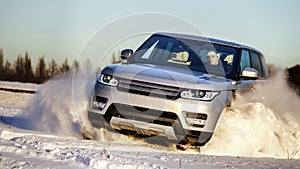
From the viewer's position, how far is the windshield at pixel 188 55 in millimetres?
7445

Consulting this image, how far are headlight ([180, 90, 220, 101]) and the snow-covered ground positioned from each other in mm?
431

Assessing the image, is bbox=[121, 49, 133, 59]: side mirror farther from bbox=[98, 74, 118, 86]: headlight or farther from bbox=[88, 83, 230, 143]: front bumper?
bbox=[88, 83, 230, 143]: front bumper

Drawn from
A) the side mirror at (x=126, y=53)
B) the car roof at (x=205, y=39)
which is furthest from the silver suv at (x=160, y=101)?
the car roof at (x=205, y=39)

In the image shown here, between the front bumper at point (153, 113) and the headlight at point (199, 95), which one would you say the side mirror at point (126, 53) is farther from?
the headlight at point (199, 95)

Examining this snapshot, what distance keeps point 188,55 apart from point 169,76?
1.39 metres

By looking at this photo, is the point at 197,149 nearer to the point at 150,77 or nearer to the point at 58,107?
the point at 150,77

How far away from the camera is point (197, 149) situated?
22.3 feet

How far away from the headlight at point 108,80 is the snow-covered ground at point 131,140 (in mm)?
548

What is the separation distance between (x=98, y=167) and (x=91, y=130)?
2.41 metres

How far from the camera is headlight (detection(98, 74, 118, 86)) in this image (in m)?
6.49

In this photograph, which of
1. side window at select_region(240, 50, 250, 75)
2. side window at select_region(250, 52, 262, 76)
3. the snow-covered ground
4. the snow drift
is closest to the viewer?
the snow-covered ground

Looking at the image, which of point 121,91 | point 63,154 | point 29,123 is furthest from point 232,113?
point 29,123

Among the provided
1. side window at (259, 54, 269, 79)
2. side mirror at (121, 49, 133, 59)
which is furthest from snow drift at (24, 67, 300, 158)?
side mirror at (121, 49, 133, 59)

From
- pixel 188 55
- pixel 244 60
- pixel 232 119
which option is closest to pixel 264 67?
pixel 244 60
